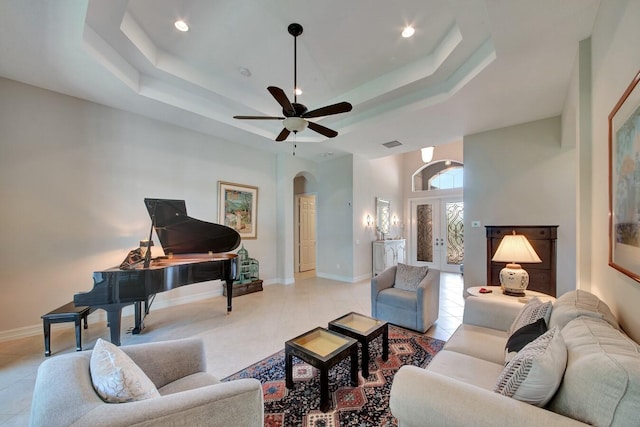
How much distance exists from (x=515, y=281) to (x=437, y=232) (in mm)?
5180

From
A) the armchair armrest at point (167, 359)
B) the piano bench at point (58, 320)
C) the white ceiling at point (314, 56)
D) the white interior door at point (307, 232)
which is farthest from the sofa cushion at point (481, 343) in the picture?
the white interior door at point (307, 232)

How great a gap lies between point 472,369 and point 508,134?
4.04 meters

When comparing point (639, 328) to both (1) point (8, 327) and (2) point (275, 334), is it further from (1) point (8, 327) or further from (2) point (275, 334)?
(1) point (8, 327)

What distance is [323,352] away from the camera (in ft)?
6.51

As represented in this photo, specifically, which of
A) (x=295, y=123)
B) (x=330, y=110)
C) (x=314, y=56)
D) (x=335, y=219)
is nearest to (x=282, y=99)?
(x=295, y=123)

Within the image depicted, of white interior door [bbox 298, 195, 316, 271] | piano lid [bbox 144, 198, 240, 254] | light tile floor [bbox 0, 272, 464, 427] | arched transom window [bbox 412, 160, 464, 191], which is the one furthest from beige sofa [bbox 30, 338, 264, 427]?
arched transom window [bbox 412, 160, 464, 191]

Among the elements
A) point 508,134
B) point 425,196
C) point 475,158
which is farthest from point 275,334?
point 425,196

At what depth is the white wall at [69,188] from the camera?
3018 mm

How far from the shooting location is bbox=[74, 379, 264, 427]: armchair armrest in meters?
0.85

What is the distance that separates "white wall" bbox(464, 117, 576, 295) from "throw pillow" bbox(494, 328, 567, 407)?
3618 millimetres

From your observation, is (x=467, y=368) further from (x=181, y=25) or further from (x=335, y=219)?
(x=335, y=219)

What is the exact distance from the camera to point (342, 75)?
3.41 metres

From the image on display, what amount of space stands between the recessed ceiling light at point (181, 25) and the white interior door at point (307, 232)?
199 inches

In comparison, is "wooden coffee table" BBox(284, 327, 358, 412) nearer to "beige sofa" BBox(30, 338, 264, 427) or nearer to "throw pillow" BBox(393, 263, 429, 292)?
"beige sofa" BBox(30, 338, 264, 427)
